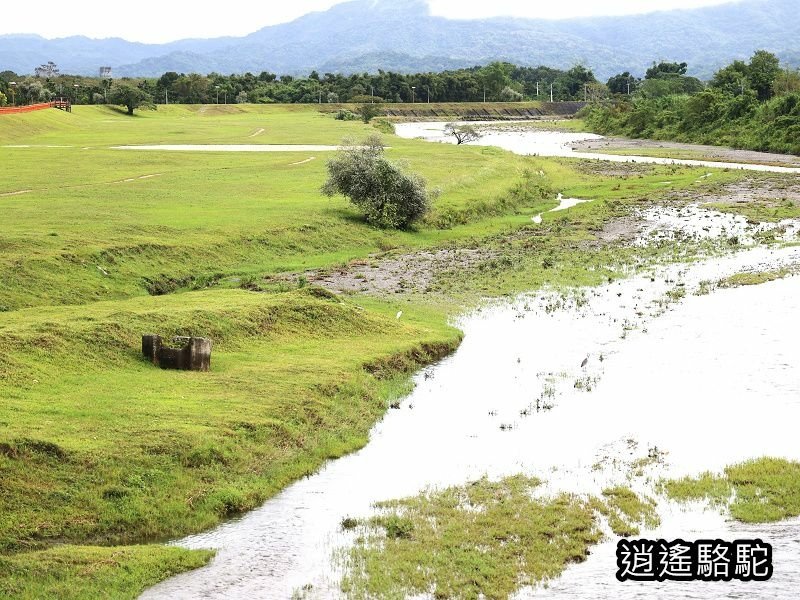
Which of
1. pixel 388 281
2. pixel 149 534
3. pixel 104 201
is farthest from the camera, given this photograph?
pixel 104 201

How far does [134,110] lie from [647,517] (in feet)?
534

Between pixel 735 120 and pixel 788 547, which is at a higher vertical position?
pixel 735 120

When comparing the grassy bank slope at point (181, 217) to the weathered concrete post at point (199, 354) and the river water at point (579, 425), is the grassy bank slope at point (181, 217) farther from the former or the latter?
the river water at point (579, 425)

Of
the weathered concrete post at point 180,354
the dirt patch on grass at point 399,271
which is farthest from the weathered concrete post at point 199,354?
the dirt patch on grass at point 399,271

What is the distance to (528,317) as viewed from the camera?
31.9 metres

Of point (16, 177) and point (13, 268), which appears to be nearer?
point (13, 268)

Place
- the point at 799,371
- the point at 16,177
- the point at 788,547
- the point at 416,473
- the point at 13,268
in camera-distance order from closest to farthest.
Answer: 1. the point at 788,547
2. the point at 416,473
3. the point at 799,371
4. the point at 13,268
5. the point at 16,177

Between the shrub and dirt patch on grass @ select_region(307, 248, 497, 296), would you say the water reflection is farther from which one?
Result: the shrub

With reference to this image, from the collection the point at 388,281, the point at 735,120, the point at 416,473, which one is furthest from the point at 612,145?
the point at 416,473

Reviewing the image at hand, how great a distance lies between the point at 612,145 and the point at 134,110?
87298 mm

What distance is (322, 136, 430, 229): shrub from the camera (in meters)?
48.4

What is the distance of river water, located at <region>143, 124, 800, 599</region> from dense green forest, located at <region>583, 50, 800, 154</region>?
77261mm

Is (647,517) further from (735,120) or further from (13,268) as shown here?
(735,120)

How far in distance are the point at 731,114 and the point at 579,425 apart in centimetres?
11114
